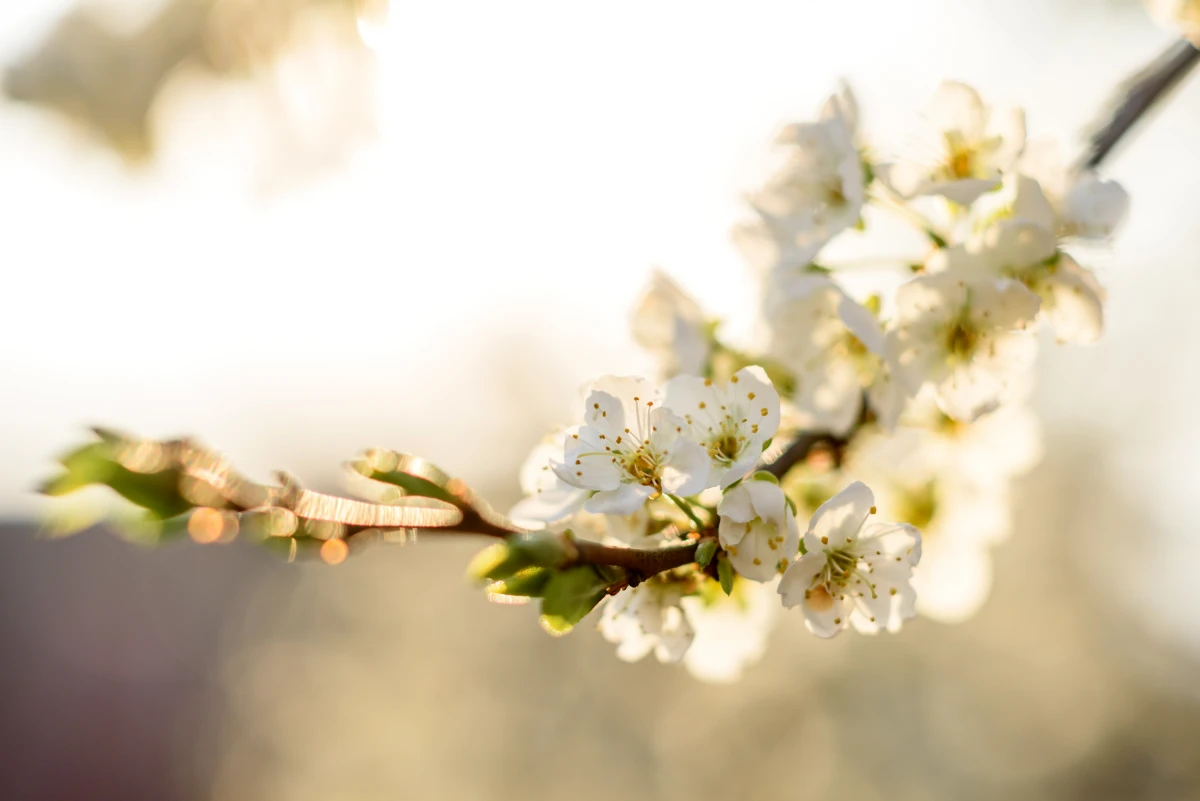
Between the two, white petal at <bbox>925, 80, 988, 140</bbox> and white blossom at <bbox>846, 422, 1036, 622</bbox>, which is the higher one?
white petal at <bbox>925, 80, 988, 140</bbox>

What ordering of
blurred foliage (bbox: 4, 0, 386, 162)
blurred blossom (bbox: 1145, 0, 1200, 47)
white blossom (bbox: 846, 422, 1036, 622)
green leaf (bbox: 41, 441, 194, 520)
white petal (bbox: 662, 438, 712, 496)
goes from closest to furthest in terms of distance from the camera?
1. green leaf (bbox: 41, 441, 194, 520)
2. white petal (bbox: 662, 438, 712, 496)
3. blurred blossom (bbox: 1145, 0, 1200, 47)
4. white blossom (bbox: 846, 422, 1036, 622)
5. blurred foliage (bbox: 4, 0, 386, 162)

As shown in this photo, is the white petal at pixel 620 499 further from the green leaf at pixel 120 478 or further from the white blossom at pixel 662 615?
the green leaf at pixel 120 478

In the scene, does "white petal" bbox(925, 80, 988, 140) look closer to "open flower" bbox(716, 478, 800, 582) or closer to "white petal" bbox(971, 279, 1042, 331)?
"white petal" bbox(971, 279, 1042, 331)

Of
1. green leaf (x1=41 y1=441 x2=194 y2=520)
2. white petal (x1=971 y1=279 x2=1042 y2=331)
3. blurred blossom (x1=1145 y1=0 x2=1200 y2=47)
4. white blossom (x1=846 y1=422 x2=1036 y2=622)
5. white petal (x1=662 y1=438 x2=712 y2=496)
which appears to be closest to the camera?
green leaf (x1=41 y1=441 x2=194 y2=520)

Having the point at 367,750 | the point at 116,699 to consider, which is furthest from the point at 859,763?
the point at 116,699

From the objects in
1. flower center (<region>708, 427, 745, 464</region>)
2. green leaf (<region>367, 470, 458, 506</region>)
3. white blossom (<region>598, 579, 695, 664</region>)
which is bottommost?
white blossom (<region>598, 579, 695, 664</region>)

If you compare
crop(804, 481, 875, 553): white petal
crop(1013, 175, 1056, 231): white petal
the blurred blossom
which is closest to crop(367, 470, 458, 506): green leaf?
crop(804, 481, 875, 553): white petal

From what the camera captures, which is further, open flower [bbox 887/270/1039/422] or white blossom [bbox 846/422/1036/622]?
white blossom [bbox 846/422/1036/622]
